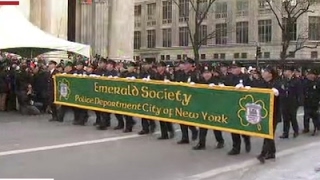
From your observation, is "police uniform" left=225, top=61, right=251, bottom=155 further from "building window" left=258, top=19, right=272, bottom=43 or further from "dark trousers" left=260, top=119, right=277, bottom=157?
"building window" left=258, top=19, right=272, bottom=43

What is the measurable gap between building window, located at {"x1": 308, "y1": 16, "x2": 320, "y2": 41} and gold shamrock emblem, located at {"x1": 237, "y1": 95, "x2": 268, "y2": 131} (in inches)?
2365

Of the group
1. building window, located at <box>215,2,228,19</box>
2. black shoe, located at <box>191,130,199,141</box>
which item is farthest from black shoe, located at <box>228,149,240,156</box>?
building window, located at <box>215,2,228,19</box>

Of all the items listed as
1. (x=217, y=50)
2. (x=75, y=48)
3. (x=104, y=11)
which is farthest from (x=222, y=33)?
(x=75, y=48)

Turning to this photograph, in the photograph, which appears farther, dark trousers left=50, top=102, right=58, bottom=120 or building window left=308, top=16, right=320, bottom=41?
building window left=308, top=16, right=320, bottom=41

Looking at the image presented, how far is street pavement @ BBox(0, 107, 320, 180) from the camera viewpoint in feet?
32.0

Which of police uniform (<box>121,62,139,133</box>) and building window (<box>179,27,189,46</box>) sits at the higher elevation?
building window (<box>179,27,189,46</box>)

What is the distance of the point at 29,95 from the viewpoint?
19.2 metres

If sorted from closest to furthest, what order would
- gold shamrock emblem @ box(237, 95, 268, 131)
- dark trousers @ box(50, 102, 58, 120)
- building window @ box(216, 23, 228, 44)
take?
1. gold shamrock emblem @ box(237, 95, 268, 131)
2. dark trousers @ box(50, 102, 58, 120)
3. building window @ box(216, 23, 228, 44)

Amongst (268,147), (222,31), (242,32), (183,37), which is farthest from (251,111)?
(183,37)

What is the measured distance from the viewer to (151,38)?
8625cm

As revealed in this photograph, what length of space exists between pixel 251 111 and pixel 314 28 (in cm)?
6079

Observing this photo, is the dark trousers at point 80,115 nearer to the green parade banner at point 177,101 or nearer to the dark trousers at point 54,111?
the green parade banner at point 177,101

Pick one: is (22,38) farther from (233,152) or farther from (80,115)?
(233,152)

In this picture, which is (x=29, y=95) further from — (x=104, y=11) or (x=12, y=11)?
(x=104, y=11)
